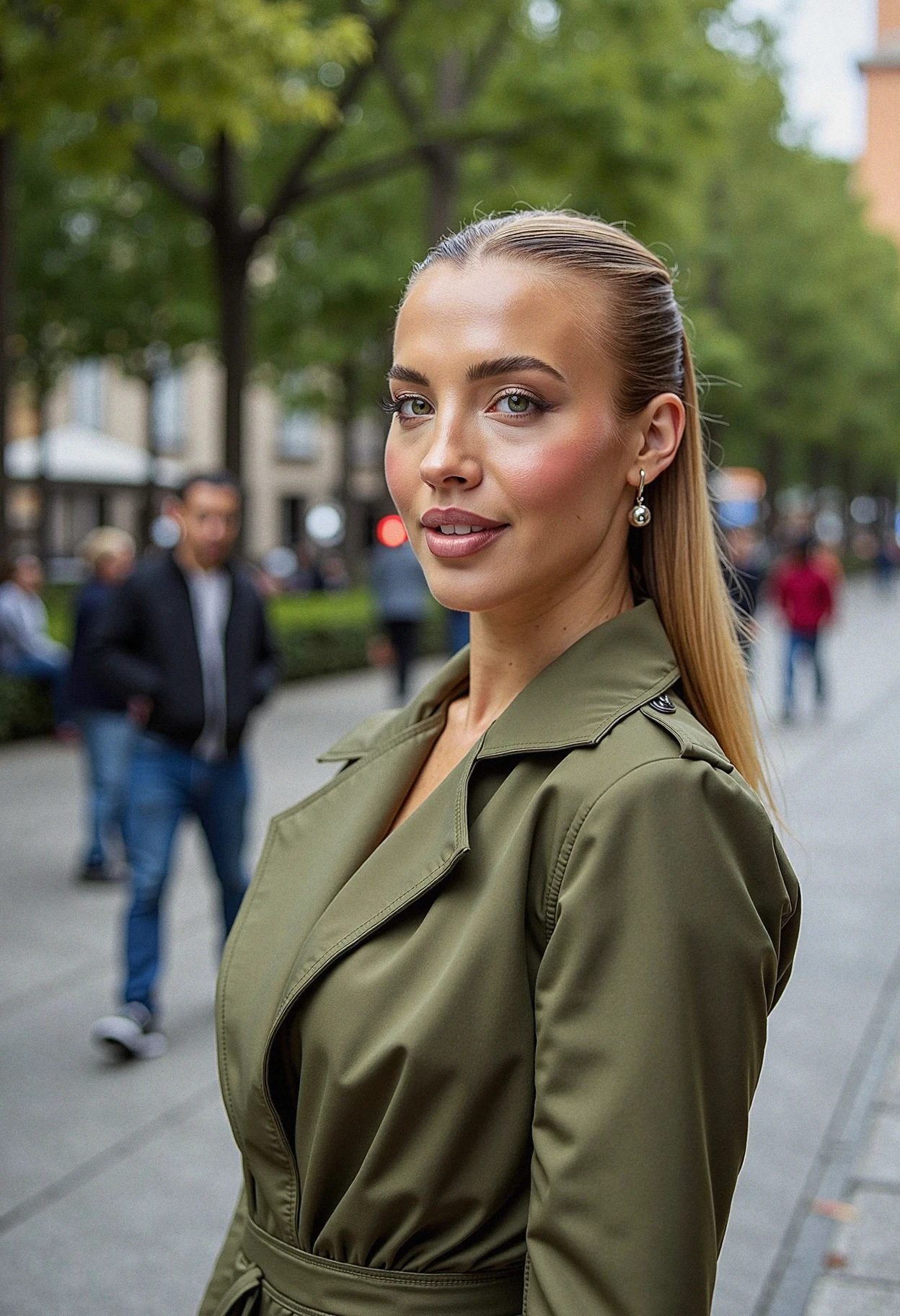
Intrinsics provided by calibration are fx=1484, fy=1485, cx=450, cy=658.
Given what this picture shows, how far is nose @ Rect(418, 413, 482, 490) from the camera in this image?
57.2 inches

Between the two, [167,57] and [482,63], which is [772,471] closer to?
[482,63]

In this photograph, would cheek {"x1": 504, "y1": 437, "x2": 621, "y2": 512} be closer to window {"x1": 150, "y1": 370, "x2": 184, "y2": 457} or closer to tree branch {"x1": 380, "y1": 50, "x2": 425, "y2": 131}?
tree branch {"x1": 380, "y1": 50, "x2": 425, "y2": 131}

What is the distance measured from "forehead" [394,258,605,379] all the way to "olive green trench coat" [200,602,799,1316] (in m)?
0.29

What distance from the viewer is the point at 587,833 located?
4.20ft

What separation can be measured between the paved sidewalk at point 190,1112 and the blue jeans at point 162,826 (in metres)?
0.36

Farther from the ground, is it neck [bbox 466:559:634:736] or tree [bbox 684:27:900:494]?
tree [bbox 684:27:900:494]

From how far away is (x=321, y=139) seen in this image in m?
13.6

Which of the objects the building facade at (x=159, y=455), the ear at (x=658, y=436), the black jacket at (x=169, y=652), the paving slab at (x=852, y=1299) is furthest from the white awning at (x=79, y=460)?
the ear at (x=658, y=436)

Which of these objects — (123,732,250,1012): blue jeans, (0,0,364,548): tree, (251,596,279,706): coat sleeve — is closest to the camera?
(123,732,250,1012): blue jeans

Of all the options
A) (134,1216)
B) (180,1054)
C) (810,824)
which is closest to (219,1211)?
(134,1216)

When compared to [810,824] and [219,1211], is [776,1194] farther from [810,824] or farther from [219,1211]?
[810,824]

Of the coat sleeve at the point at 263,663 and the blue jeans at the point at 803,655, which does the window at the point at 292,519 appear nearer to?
the blue jeans at the point at 803,655

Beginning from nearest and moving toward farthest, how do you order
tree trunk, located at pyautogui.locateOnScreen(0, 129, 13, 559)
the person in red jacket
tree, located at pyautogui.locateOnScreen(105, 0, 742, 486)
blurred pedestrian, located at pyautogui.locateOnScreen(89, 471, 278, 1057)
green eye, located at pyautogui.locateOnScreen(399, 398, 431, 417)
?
green eye, located at pyautogui.locateOnScreen(399, 398, 431, 417) → blurred pedestrian, located at pyautogui.locateOnScreen(89, 471, 278, 1057) → tree trunk, located at pyautogui.locateOnScreen(0, 129, 13, 559) → tree, located at pyautogui.locateOnScreen(105, 0, 742, 486) → the person in red jacket

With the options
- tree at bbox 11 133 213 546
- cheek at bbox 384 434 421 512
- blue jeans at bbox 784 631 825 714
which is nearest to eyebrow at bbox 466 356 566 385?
cheek at bbox 384 434 421 512
